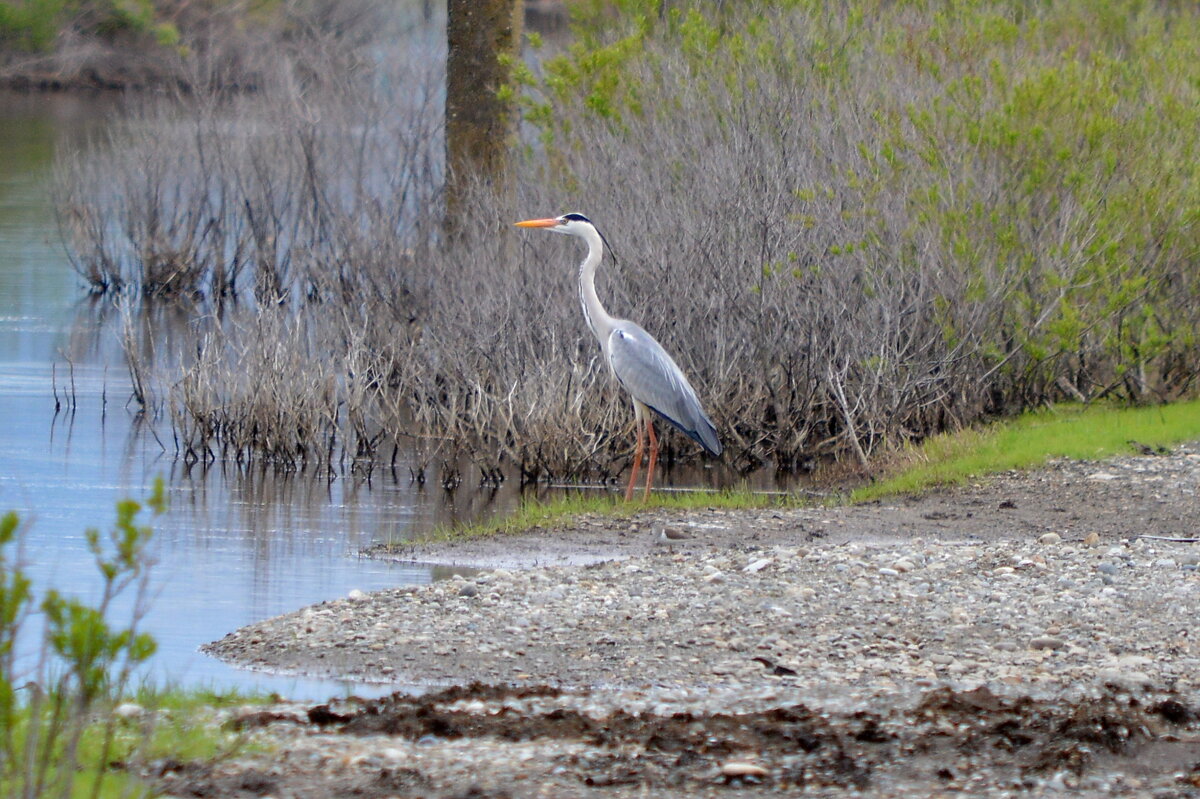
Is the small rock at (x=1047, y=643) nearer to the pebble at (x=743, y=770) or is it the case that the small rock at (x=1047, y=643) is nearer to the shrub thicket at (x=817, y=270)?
the pebble at (x=743, y=770)

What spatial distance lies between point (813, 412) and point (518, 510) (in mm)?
3342

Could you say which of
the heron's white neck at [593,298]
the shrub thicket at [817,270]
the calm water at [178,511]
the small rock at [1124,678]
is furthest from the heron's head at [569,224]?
the small rock at [1124,678]

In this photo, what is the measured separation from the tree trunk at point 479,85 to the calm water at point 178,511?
4400 millimetres

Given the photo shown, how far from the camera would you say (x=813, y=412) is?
14.7 meters

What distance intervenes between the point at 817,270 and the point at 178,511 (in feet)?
17.3

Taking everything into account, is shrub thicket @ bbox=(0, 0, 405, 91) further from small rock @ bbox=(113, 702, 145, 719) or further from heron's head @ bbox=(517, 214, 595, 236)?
small rock @ bbox=(113, 702, 145, 719)

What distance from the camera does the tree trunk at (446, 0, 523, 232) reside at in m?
18.6

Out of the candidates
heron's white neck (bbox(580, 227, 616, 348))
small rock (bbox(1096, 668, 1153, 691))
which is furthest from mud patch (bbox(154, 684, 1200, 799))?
heron's white neck (bbox(580, 227, 616, 348))

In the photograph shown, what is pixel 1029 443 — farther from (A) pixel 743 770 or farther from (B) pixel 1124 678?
(A) pixel 743 770

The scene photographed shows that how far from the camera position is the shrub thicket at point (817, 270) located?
13.9m

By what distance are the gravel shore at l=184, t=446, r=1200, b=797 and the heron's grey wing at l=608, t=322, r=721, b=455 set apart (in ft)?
3.93

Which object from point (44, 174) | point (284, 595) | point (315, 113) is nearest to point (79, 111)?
point (44, 174)

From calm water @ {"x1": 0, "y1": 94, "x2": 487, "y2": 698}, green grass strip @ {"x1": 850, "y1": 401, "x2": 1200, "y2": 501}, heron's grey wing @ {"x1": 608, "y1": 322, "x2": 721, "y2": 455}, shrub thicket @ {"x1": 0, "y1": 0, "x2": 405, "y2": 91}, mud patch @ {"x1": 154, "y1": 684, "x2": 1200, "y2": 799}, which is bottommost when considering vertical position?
calm water @ {"x1": 0, "y1": 94, "x2": 487, "y2": 698}

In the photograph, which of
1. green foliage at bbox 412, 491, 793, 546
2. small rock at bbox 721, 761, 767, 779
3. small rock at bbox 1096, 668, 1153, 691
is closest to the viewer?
small rock at bbox 721, 761, 767, 779
